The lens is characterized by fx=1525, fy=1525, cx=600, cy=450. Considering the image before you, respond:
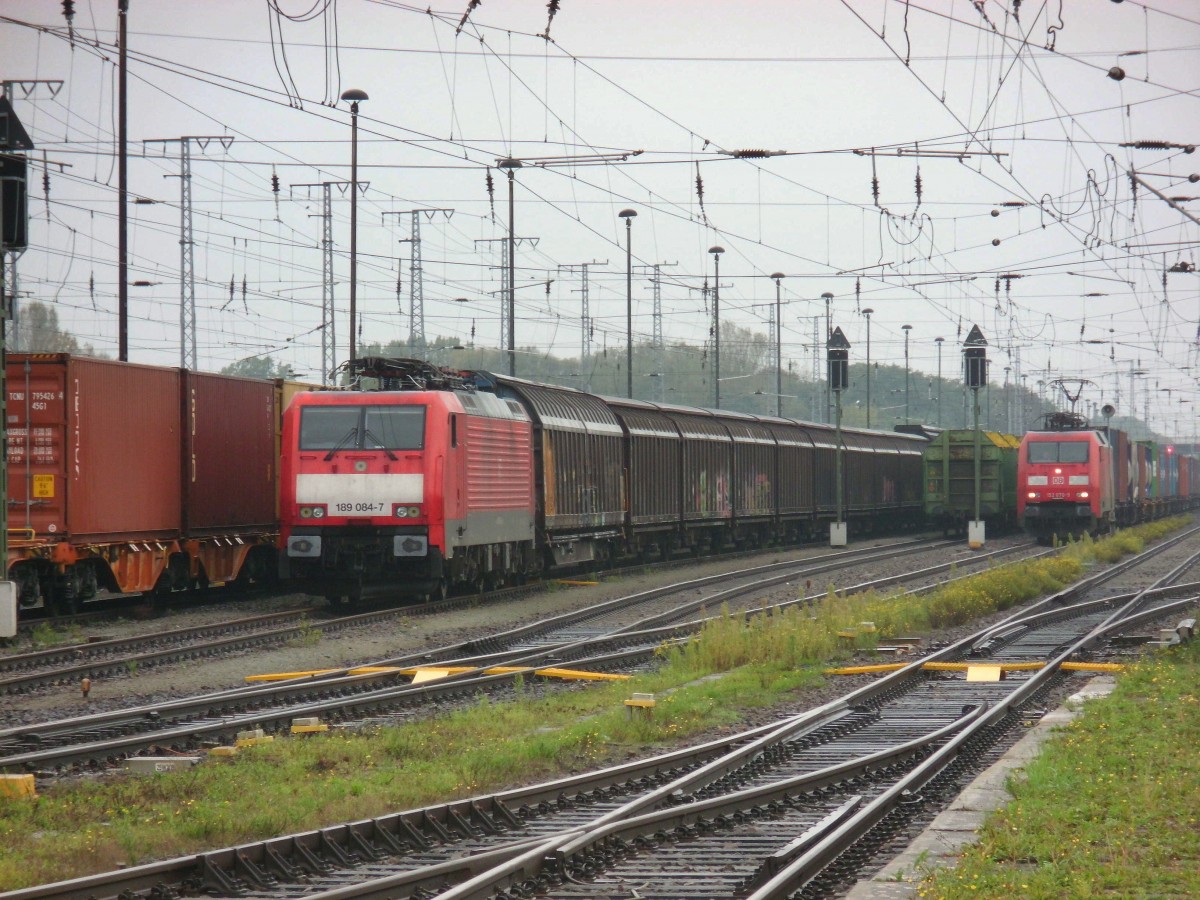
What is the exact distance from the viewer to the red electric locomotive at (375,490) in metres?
21.8

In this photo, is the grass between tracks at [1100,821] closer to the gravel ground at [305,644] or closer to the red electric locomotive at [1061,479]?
the gravel ground at [305,644]

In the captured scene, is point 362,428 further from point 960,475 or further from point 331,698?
point 960,475

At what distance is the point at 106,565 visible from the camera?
21000 mm

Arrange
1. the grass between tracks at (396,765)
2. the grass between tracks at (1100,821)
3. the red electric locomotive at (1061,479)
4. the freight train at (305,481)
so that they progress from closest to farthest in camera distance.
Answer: the grass between tracks at (1100,821) < the grass between tracks at (396,765) < the freight train at (305,481) < the red electric locomotive at (1061,479)

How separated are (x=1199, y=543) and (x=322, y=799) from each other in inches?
1673

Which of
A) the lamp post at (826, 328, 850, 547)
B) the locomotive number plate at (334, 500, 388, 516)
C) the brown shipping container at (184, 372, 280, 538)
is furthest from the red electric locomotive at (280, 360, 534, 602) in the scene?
the lamp post at (826, 328, 850, 547)

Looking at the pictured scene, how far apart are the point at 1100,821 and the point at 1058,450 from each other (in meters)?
36.7

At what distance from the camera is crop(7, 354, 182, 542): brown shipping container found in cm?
1992

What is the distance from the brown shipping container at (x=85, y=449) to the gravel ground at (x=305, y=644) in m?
1.44

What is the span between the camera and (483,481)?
23641 mm

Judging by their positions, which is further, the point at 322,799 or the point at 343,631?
the point at 343,631

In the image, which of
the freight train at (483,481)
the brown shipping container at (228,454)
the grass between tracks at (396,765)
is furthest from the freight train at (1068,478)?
the grass between tracks at (396,765)

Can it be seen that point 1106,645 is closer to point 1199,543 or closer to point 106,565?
point 106,565

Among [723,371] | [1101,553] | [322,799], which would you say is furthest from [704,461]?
[723,371]
